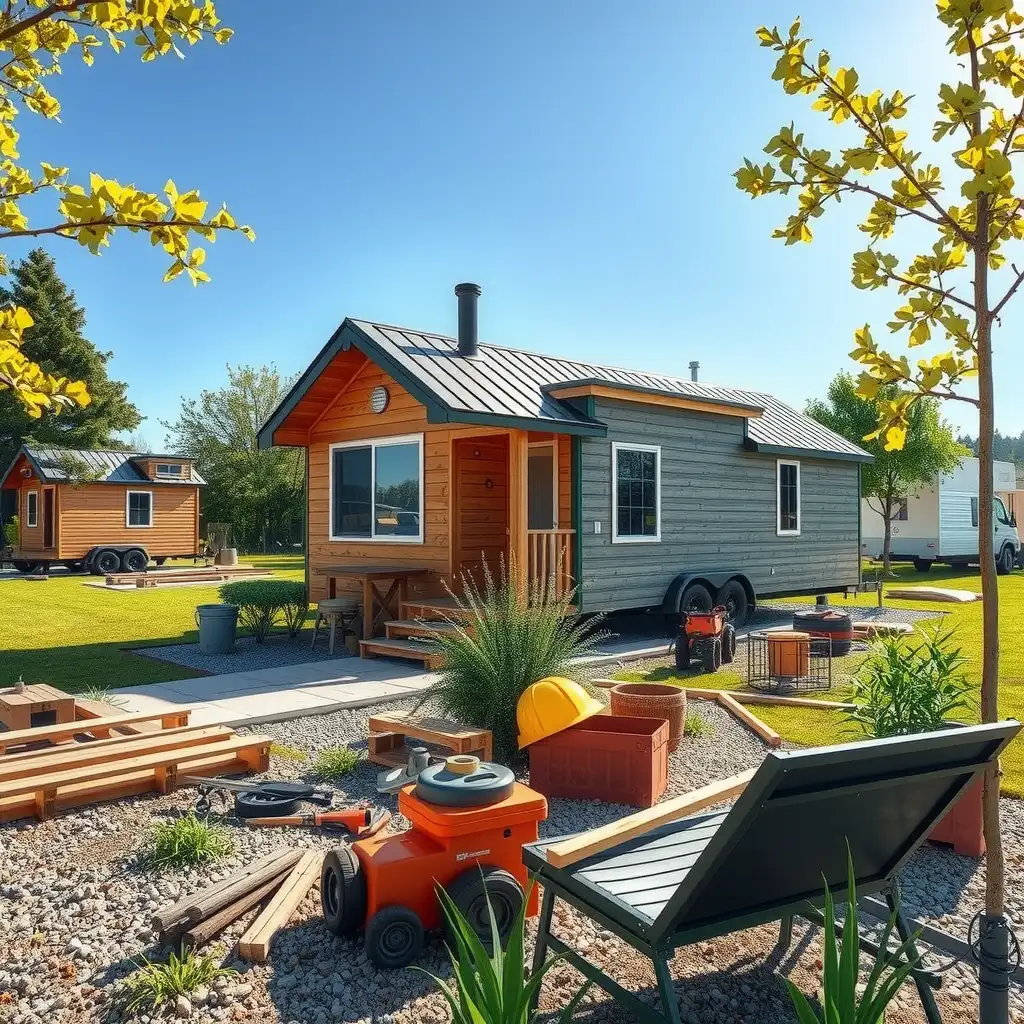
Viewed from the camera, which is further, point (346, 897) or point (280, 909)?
point (280, 909)

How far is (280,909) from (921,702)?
3137mm

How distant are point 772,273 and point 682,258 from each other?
3.45 metres

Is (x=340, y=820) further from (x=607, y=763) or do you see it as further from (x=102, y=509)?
(x=102, y=509)

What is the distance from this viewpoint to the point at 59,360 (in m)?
35.3

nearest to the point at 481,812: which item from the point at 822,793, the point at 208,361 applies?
the point at 822,793

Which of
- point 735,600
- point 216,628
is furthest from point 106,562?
point 735,600

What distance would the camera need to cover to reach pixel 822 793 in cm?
202

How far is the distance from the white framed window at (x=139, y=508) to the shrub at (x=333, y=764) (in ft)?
73.4

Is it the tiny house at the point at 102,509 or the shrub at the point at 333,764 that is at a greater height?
the tiny house at the point at 102,509

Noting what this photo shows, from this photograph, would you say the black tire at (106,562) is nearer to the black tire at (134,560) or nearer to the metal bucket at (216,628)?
the black tire at (134,560)

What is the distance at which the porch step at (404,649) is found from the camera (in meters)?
8.39

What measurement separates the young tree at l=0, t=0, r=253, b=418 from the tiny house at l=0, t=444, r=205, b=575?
76.8ft

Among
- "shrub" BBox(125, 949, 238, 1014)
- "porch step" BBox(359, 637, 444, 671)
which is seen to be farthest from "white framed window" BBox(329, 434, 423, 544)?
"shrub" BBox(125, 949, 238, 1014)

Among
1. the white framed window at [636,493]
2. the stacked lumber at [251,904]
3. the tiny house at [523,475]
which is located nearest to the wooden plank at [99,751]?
the stacked lumber at [251,904]
